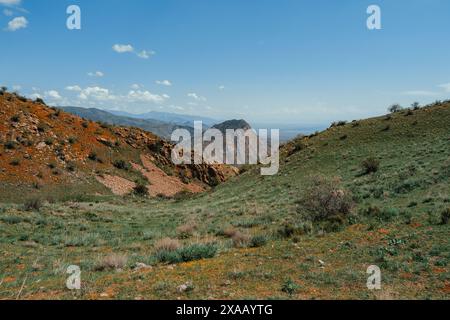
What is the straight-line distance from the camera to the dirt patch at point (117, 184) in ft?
118

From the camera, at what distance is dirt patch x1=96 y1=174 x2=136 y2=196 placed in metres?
35.9

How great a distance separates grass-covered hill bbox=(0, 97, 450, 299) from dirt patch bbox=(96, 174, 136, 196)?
12103mm

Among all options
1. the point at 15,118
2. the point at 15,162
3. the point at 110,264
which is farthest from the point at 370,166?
the point at 15,118

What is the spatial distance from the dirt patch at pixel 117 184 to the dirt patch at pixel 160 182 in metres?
2.60

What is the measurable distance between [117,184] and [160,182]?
6.64m

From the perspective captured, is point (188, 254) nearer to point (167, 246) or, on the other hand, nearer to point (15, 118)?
point (167, 246)

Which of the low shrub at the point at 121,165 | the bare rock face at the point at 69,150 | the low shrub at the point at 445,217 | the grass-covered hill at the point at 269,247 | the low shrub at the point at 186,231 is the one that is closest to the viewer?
the grass-covered hill at the point at 269,247

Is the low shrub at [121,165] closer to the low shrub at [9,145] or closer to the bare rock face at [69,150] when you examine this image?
the bare rock face at [69,150]

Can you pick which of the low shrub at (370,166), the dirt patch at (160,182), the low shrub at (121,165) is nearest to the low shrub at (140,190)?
the dirt patch at (160,182)

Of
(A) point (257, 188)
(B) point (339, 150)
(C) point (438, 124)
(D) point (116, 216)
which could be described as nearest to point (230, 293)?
(D) point (116, 216)

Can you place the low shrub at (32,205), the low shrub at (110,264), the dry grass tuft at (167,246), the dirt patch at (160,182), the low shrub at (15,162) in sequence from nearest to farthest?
the low shrub at (110,264)
the dry grass tuft at (167,246)
the low shrub at (32,205)
the low shrub at (15,162)
the dirt patch at (160,182)

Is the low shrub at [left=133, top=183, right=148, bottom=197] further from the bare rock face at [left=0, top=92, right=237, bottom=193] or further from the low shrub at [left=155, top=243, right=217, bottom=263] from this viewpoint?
the low shrub at [left=155, top=243, right=217, bottom=263]

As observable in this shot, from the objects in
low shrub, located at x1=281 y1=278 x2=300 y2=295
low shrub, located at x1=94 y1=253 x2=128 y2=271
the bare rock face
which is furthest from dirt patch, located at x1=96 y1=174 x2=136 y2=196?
low shrub, located at x1=281 y1=278 x2=300 y2=295
